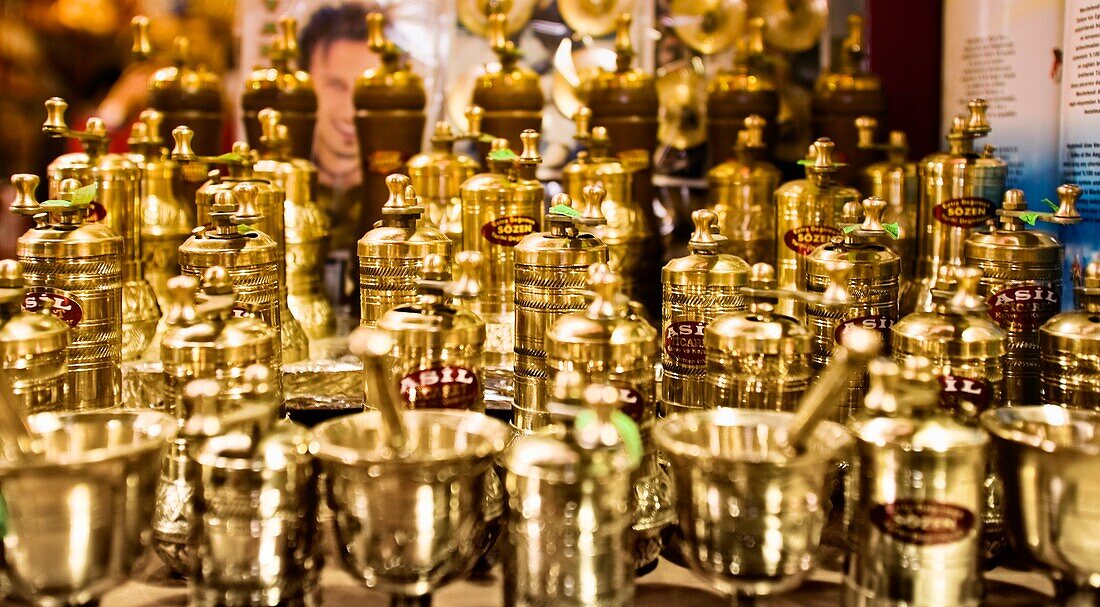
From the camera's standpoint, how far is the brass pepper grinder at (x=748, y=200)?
2207mm

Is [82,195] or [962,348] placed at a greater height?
[82,195]

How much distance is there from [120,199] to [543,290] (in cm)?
93

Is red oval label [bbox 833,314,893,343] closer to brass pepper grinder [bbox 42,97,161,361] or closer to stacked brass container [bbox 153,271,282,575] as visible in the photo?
stacked brass container [bbox 153,271,282,575]

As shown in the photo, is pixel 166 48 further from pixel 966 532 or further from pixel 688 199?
pixel 966 532

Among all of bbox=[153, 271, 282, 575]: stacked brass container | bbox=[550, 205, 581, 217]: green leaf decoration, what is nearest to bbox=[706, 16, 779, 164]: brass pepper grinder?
bbox=[550, 205, 581, 217]: green leaf decoration

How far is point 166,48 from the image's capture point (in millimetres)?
3002

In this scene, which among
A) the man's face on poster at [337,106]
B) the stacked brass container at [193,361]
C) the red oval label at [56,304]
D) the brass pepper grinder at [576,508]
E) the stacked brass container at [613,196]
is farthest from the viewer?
the man's face on poster at [337,106]

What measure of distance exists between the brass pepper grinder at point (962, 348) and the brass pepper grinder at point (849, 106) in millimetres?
907

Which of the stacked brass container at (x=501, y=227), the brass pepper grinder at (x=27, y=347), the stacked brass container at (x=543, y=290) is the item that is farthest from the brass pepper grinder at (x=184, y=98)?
the stacked brass container at (x=543, y=290)

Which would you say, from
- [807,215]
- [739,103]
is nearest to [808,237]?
[807,215]

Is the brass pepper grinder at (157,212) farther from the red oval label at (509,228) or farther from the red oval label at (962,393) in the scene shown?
the red oval label at (962,393)

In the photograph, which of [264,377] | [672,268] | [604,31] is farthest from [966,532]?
[604,31]

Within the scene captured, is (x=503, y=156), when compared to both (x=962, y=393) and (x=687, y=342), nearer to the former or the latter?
(x=687, y=342)

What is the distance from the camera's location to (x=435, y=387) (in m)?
1.51
